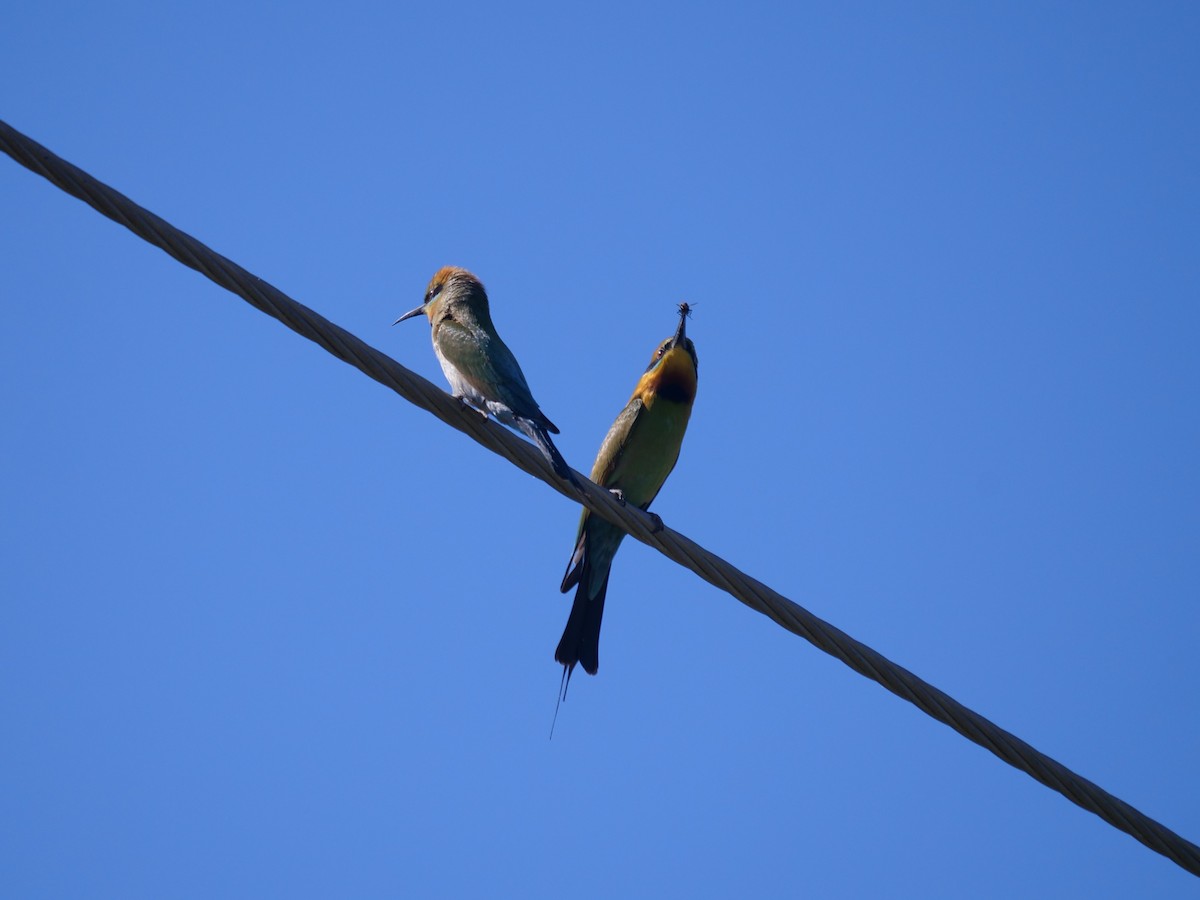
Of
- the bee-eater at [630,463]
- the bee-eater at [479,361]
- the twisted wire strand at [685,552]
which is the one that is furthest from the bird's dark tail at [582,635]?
the twisted wire strand at [685,552]

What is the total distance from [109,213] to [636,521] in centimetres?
131

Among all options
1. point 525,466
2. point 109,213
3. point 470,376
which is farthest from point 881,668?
point 470,376

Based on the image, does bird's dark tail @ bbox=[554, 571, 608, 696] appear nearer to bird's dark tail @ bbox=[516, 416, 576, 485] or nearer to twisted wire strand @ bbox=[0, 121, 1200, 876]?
bird's dark tail @ bbox=[516, 416, 576, 485]

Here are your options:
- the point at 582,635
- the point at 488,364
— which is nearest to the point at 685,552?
the point at 488,364

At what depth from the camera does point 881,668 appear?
2.44m

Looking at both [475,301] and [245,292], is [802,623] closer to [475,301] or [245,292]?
[245,292]

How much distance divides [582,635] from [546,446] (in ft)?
4.78

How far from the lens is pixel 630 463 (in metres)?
4.88

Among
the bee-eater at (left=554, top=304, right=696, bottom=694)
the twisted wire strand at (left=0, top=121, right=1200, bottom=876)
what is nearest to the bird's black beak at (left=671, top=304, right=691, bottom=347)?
the bee-eater at (left=554, top=304, right=696, bottom=694)

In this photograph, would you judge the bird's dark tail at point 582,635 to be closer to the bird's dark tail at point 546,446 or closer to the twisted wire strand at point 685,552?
the bird's dark tail at point 546,446

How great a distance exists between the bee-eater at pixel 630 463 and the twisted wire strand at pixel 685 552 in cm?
179

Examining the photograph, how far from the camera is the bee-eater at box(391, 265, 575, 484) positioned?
3521mm

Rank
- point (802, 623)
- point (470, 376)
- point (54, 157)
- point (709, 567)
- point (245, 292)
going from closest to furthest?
point (54, 157)
point (245, 292)
point (802, 623)
point (709, 567)
point (470, 376)

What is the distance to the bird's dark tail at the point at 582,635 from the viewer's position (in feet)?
14.7
